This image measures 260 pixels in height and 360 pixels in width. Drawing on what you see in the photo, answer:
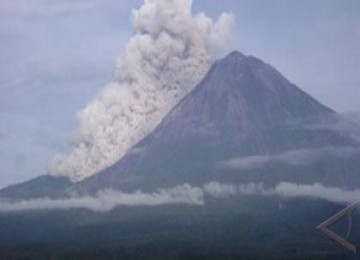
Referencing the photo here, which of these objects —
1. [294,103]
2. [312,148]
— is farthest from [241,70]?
[312,148]

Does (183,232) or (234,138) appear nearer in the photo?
(183,232)

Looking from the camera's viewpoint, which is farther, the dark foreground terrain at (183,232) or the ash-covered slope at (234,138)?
the ash-covered slope at (234,138)

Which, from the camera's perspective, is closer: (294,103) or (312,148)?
(312,148)

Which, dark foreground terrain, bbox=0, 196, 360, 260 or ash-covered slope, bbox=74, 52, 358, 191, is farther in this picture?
ash-covered slope, bbox=74, 52, 358, 191

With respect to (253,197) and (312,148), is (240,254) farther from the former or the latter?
(312,148)
